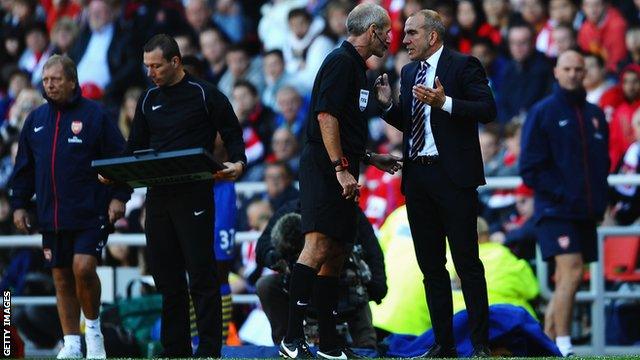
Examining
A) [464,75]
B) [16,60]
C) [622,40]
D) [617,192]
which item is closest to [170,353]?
[464,75]

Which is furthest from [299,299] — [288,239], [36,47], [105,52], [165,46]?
[36,47]

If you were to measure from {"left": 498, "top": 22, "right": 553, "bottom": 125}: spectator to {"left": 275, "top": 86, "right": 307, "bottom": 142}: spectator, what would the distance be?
2018 mm

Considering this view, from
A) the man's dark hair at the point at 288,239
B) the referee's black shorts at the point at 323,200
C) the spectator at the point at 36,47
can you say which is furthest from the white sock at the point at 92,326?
the spectator at the point at 36,47

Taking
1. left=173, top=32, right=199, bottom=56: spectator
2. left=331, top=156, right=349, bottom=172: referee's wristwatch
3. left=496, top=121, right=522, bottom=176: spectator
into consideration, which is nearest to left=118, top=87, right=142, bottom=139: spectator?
left=173, top=32, right=199, bottom=56: spectator

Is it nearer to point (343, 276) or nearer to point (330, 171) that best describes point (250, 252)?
point (343, 276)

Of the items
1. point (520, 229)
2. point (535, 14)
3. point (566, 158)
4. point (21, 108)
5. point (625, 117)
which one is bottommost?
point (520, 229)

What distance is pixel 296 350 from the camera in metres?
8.87

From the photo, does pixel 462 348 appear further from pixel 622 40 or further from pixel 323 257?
pixel 622 40

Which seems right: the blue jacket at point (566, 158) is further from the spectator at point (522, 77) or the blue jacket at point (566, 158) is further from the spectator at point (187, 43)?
the spectator at point (187, 43)

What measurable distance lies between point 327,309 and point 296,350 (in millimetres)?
320

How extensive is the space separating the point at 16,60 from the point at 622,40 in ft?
25.5

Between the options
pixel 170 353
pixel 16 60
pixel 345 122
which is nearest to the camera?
pixel 345 122

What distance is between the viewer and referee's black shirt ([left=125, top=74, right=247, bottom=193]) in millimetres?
9500

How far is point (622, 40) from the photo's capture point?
14.5 m
